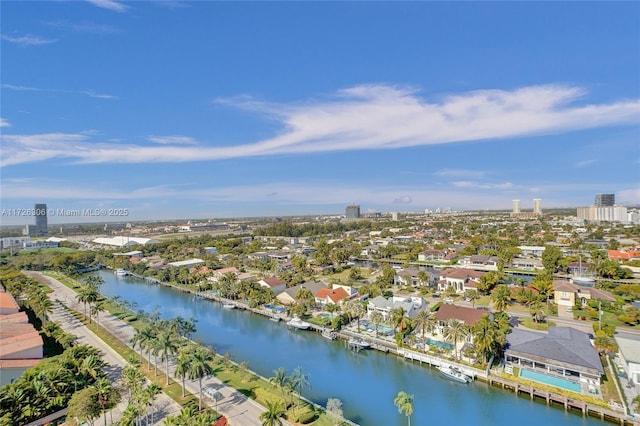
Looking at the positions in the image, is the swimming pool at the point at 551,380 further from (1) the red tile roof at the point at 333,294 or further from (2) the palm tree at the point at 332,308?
(1) the red tile roof at the point at 333,294

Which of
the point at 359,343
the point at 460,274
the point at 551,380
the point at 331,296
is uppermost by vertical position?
the point at 460,274

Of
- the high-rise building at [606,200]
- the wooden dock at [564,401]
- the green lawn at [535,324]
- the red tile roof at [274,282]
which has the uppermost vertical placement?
the high-rise building at [606,200]

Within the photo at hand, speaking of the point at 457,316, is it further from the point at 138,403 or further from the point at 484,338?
the point at 138,403

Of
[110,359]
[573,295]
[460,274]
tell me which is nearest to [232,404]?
[110,359]

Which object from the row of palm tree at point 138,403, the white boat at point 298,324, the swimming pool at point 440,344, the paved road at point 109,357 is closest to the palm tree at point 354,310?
the white boat at point 298,324

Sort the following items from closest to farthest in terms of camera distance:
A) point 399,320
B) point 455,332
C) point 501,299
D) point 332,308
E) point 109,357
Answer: point 455,332
point 109,357
point 399,320
point 501,299
point 332,308

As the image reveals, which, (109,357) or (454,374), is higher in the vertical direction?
(454,374)
